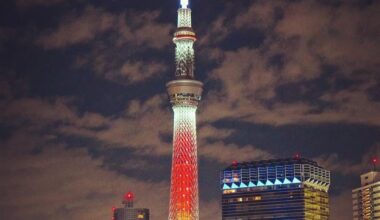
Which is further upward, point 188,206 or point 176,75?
point 176,75

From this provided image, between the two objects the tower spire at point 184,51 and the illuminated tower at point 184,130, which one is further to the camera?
the tower spire at point 184,51

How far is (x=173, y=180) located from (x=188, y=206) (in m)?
5.36

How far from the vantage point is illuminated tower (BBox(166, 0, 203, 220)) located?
15700 centimetres

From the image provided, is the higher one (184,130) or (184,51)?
(184,51)

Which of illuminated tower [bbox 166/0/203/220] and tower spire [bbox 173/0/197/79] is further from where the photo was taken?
tower spire [bbox 173/0/197/79]

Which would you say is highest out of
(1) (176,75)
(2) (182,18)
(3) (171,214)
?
(2) (182,18)

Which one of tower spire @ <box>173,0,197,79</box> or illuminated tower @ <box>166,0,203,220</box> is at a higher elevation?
tower spire @ <box>173,0,197,79</box>

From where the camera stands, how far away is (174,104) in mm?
159500

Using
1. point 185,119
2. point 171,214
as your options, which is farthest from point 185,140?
point 171,214

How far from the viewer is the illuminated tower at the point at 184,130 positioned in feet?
515

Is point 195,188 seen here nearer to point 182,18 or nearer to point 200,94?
point 200,94

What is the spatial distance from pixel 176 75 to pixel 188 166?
16.7 m

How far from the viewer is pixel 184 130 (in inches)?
6220

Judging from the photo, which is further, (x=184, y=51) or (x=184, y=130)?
(x=184, y=51)
